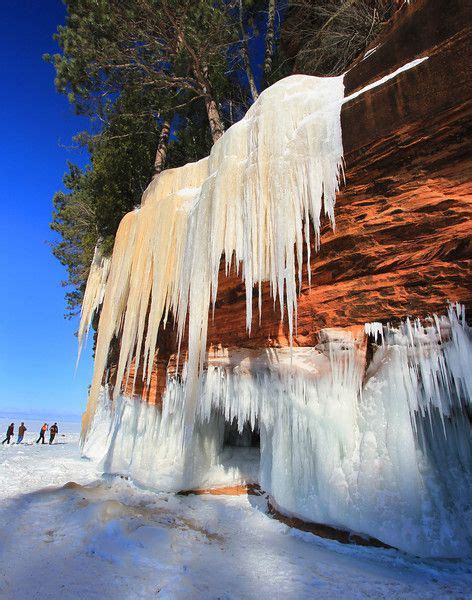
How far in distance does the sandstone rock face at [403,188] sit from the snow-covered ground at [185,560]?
219 centimetres

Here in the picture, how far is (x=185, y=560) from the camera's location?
3051mm

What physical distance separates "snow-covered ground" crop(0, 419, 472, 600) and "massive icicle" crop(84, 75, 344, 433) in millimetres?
1498

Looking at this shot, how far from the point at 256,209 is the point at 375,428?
3.01m

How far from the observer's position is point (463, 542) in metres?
3.04

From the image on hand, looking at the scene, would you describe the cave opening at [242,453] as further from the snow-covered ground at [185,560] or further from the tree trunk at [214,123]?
the tree trunk at [214,123]

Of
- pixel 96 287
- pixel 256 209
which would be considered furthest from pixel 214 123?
pixel 96 287

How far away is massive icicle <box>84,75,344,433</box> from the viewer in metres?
4.32

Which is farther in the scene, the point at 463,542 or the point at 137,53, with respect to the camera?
the point at 137,53

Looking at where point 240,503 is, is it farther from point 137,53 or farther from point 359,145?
point 137,53

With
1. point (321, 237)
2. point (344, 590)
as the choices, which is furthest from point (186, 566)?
point (321, 237)

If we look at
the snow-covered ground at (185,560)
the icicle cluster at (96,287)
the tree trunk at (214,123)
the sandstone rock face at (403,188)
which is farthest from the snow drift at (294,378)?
the icicle cluster at (96,287)

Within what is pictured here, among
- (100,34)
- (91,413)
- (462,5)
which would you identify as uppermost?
(100,34)

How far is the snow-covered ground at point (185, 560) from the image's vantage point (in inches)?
101

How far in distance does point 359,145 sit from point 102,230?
880 cm
